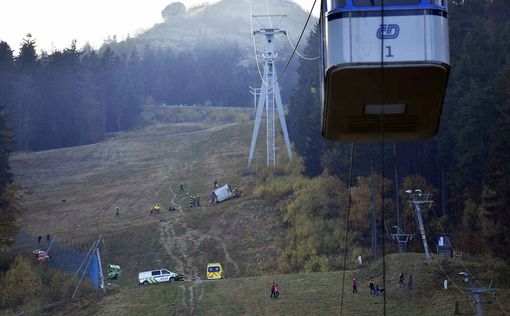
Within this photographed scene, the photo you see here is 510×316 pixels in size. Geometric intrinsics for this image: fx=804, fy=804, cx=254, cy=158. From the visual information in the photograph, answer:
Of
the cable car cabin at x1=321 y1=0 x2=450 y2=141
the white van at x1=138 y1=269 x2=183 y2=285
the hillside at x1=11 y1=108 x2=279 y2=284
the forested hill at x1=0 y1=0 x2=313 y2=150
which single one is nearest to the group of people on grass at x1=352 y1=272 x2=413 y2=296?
the hillside at x1=11 y1=108 x2=279 y2=284

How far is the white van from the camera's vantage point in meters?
44.7

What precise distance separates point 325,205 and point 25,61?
59.5 meters

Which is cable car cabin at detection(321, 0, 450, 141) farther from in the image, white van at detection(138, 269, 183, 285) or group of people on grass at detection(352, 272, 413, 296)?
white van at detection(138, 269, 183, 285)

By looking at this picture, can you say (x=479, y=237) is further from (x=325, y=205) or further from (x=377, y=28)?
(x=377, y=28)

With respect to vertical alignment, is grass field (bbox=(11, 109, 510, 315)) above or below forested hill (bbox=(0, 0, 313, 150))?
below

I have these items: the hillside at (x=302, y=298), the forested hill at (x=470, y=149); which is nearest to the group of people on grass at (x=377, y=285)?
the hillside at (x=302, y=298)

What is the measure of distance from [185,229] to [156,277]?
1182cm

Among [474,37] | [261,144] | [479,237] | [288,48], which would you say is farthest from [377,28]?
[288,48]

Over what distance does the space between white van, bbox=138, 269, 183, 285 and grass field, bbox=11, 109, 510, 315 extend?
1.35 meters

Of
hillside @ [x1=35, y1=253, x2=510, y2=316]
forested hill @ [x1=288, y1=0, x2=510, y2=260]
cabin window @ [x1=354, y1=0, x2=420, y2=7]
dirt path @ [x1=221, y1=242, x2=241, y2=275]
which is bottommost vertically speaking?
dirt path @ [x1=221, y1=242, x2=241, y2=275]

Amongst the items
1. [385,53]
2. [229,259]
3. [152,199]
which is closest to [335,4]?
[385,53]

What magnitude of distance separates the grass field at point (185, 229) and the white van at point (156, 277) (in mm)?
1346

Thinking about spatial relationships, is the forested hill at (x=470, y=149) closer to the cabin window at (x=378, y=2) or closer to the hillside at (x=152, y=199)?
the hillside at (x=152, y=199)

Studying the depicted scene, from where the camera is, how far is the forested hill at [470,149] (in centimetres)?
3650
